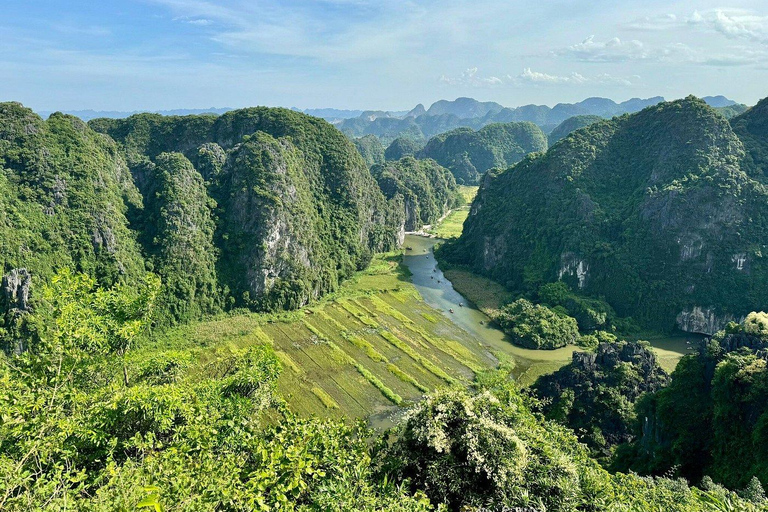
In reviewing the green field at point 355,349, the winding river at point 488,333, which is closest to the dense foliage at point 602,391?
the winding river at point 488,333

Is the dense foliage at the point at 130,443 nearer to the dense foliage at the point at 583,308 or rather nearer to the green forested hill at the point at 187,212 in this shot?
the green forested hill at the point at 187,212

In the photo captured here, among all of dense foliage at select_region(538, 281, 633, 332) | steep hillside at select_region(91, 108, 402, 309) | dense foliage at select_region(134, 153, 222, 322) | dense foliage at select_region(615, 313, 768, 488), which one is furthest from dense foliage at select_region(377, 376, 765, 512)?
steep hillside at select_region(91, 108, 402, 309)

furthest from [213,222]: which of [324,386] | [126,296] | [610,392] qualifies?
[610,392]

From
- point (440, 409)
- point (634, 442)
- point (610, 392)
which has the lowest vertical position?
point (634, 442)

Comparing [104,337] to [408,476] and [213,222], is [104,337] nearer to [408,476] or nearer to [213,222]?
[408,476]

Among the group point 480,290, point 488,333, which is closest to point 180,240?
point 488,333
